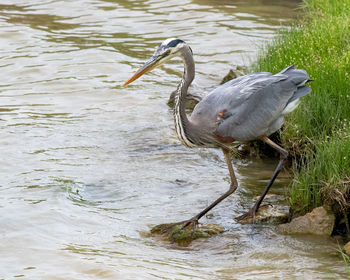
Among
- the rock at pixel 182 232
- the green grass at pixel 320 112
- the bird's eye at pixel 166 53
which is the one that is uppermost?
the bird's eye at pixel 166 53

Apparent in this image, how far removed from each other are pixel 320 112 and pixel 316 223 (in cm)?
151

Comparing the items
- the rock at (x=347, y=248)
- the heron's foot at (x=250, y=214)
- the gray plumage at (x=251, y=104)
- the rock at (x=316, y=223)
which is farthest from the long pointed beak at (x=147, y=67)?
the rock at (x=347, y=248)

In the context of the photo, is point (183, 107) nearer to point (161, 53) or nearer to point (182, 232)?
point (161, 53)

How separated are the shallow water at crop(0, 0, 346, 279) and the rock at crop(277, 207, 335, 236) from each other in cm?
8

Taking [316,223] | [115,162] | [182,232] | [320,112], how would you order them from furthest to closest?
[115,162] < [320,112] < [182,232] < [316,223]

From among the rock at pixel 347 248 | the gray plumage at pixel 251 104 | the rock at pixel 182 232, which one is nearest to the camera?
the rock at pixel 347 248

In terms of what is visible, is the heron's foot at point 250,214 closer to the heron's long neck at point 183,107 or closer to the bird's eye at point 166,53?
the heron's long neck at point 183,107

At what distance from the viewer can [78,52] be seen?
1109cm

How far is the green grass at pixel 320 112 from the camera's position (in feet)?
17.3

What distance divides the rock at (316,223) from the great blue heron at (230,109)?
1.49 feet

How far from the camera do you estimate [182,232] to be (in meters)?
5.32

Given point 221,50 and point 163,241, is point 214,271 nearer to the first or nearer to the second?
point 163,241

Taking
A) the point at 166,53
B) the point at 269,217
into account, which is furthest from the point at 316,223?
the point at 166,53

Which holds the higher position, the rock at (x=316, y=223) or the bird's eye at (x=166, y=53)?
the bird's eye at (x=166, y=53)
